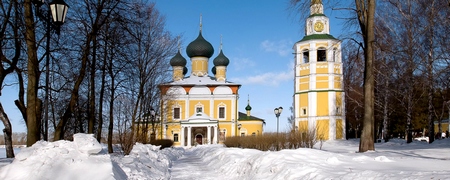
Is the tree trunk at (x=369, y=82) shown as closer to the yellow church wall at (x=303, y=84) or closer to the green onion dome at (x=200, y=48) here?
the yellow church wall at (x=303, y=84)

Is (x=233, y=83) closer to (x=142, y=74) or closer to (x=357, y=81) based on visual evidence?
(x=357, y=81)

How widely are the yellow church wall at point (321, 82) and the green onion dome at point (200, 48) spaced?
17.6 m

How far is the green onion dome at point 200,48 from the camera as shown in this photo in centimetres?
5206

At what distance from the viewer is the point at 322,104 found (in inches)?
1522

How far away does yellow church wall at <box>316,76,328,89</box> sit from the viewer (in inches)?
1510

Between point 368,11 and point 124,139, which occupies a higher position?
point 368,11

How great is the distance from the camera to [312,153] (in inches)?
384

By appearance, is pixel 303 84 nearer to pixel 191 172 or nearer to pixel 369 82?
pixel 369 82

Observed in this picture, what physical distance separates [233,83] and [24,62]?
119ft

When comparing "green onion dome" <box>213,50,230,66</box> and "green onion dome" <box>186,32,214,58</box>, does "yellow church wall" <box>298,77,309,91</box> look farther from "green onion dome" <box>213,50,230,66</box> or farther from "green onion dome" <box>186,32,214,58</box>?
"green onion dome" <box>186,32,214,58</box>

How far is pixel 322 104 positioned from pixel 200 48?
1884 centimetres

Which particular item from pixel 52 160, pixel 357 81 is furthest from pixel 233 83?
pixel 52 160

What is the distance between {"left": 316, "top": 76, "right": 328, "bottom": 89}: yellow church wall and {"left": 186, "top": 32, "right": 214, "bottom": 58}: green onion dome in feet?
57.6

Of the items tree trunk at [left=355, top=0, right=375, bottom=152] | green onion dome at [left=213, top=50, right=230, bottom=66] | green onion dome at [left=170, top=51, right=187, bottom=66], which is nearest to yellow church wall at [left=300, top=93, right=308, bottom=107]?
green onion dome at [left=213, top=50, right=230, bottom=66]
